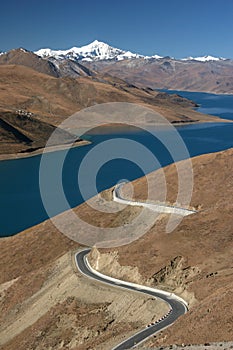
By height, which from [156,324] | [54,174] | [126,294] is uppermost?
[54,174]

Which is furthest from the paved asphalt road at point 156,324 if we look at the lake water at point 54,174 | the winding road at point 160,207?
the lake water at point 54,174

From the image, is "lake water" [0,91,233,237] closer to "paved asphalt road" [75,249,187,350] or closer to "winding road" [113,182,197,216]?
"winding road" [113,182,197,216]

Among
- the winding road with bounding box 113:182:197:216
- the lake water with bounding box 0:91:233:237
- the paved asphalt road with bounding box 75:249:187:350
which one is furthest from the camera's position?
the lake water with bounding box 0:91:233:237

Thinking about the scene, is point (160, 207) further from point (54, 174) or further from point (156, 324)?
point (54, 174)

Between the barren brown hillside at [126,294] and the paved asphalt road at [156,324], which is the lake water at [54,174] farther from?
the paved asphalt road at [156,324]

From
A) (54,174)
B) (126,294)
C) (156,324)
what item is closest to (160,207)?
(126,294)

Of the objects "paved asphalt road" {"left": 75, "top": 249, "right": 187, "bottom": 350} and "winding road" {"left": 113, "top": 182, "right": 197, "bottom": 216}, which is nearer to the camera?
"paved asphalt road" {"left": 75, "top": 249, "right": 187, "bottom": 350}

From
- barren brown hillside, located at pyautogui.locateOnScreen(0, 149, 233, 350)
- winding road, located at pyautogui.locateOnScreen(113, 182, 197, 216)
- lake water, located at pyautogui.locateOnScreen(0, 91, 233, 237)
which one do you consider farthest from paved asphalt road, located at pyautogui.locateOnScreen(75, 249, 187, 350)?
→ lake water, located at pyautogui.locateOnScreen(0, 91, 233, 237)

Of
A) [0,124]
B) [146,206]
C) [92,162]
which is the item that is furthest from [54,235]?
[0,124]
